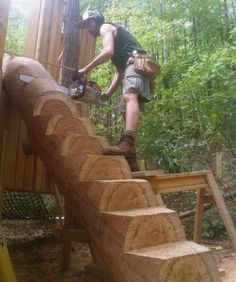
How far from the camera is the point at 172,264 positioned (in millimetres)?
1784

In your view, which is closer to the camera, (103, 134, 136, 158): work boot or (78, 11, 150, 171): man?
(103, 134, 136, 158): work boot

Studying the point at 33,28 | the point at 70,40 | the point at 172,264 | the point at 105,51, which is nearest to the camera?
the point at 172,264

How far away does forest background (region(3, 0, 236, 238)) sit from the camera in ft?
19.5

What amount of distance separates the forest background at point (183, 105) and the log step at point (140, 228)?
351 centimetres

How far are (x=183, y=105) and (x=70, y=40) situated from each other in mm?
2378

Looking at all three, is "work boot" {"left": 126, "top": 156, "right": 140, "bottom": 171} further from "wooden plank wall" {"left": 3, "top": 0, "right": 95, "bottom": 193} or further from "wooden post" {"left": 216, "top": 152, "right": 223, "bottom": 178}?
"wooden post" {"left": 216, "top": 152, "right": 223, "bottom": 178}

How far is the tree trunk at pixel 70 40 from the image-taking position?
5400mm

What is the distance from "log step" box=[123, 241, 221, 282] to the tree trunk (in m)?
3.77

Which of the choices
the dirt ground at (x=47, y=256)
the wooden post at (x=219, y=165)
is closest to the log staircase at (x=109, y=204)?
the dirt ground at (x=47, y=256)

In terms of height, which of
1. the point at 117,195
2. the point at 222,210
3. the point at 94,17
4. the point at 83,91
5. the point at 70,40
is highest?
the point at 70,40

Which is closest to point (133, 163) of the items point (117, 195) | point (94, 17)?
point (117, 195)

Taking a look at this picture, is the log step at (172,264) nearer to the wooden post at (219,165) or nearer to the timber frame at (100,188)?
the timber frame at (100,188)

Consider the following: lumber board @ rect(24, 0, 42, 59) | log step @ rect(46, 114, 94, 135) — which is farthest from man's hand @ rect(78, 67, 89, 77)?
lumber board @ rect(24, 0, 42, 59)

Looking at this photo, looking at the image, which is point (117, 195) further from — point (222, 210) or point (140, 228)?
point (222, 210)
